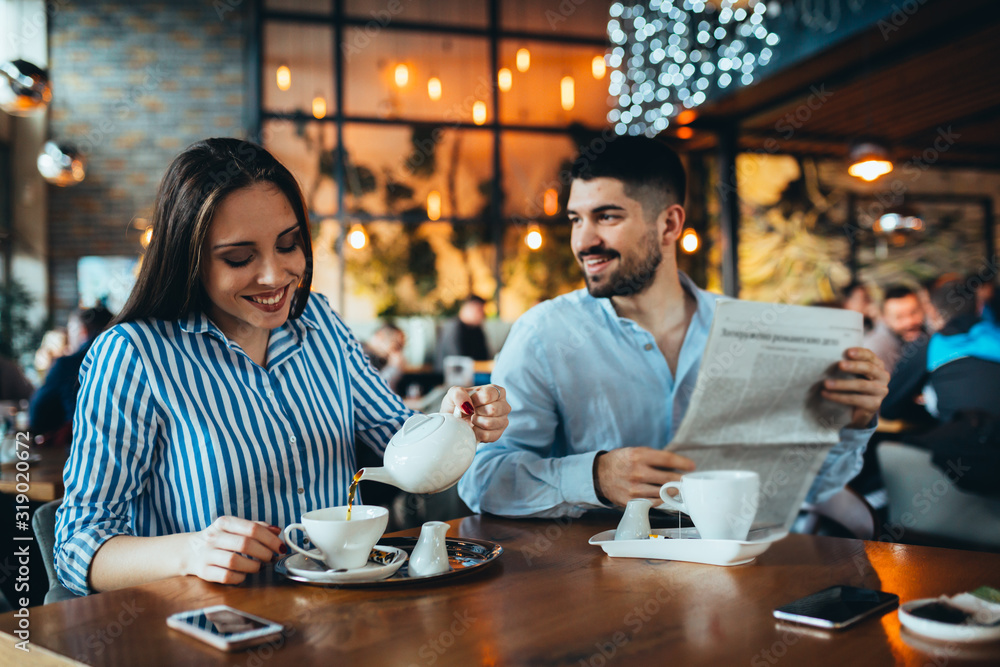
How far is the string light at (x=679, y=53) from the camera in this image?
19.8ft

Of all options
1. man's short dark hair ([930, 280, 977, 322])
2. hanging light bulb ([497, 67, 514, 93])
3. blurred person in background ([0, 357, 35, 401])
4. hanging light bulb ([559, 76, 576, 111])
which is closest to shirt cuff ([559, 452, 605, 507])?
man's short dark hair ([930, 280, 977, 322])

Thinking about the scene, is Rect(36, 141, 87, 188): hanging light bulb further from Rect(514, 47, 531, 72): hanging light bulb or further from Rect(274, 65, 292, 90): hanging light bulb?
Rect(514, 47, 531, 72): hanging light bulb

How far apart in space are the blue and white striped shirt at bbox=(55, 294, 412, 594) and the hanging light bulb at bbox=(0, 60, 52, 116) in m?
2.86

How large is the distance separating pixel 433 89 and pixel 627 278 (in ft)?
24.8

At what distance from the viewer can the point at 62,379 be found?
2.86 m

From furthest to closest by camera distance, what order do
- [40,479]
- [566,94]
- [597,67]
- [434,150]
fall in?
[597,67], [566,94], [434,150], [40,479]

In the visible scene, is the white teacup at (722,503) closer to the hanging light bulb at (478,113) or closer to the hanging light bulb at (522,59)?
the hanging light bulb at (478,113)

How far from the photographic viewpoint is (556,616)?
2.68 ft

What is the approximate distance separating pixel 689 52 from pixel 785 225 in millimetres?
2809

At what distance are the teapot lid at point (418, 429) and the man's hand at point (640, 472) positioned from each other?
0.36 m

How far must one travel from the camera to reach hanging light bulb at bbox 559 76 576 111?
909 centimetres

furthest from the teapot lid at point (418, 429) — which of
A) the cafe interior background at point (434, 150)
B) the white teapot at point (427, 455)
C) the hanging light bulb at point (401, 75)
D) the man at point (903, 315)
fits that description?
the hanging light bulb at point (401, 75)

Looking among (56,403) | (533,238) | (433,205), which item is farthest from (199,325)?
(433,205)

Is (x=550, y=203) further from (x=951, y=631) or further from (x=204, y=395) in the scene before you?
(x=951, y=631)
